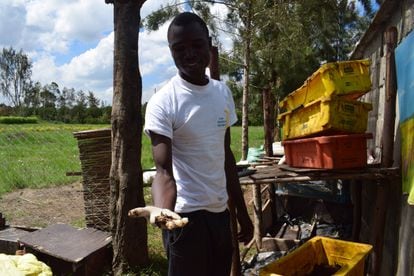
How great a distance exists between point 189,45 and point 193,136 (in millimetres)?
391

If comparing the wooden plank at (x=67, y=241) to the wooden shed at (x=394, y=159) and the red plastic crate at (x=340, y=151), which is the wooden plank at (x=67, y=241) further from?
the wooden shed at (x=394, y=159)

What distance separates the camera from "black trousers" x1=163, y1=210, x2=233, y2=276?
5.95 ft

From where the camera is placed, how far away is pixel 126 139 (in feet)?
12.9

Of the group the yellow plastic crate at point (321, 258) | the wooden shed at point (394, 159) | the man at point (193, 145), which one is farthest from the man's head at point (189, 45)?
the wooden shed at point (394, 159)

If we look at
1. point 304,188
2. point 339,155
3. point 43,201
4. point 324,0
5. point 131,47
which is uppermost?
point 324,0

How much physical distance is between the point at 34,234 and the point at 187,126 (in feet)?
10.4

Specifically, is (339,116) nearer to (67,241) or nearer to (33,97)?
(67,241)

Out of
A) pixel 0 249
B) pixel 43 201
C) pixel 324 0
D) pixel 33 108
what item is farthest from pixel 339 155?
pixel 33 108

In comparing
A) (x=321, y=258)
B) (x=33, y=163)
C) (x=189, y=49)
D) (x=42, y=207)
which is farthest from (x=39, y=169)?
(x=189, y=49)

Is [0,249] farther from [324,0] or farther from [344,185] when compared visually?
[324,0]

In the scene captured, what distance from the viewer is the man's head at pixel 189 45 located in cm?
179

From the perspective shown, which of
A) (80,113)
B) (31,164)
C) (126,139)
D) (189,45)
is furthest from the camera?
(80,113)

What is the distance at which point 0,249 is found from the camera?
4.14 metres

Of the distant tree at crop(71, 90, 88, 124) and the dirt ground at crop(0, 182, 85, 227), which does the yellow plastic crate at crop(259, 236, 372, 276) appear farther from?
the distant tree at crop(71, 90, 88, 124)
